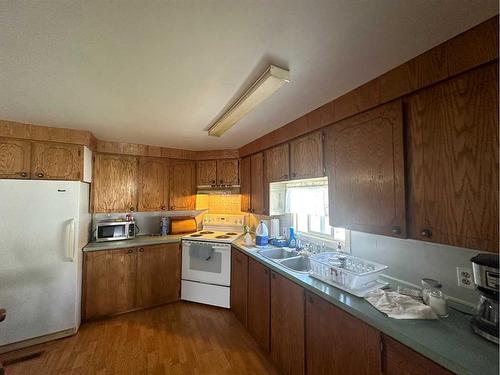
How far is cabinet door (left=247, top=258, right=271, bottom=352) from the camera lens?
2006mm

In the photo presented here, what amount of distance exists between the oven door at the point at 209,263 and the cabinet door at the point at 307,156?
4.72ft

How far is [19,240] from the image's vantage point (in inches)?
81.6

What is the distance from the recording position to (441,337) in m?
0.91

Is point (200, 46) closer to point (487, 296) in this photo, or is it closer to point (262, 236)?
point (487, 296)

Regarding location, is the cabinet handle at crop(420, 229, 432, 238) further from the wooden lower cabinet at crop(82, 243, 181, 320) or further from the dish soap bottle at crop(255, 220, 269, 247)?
the wooden lower cabinet at crop(82, 243, 181, 320)

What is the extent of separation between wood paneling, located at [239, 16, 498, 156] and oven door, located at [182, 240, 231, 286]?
198cm

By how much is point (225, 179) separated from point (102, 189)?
67.2 inches

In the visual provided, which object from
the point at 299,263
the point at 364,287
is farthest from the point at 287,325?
the point at 364,287

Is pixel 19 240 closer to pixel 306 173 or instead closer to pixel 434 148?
pixel 306 173

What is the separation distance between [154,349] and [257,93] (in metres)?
2.57

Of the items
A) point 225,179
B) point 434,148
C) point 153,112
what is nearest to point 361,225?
point 434,148

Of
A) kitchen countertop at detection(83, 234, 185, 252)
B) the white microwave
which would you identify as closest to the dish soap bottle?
kitchen countertop at detection(83, 234, 185, 252)

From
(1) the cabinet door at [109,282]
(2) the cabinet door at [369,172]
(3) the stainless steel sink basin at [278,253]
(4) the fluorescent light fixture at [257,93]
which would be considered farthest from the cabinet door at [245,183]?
(1) the cabinet door at [109,282]

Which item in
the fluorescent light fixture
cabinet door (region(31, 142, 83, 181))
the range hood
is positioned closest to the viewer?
the fluorescent light fixture
